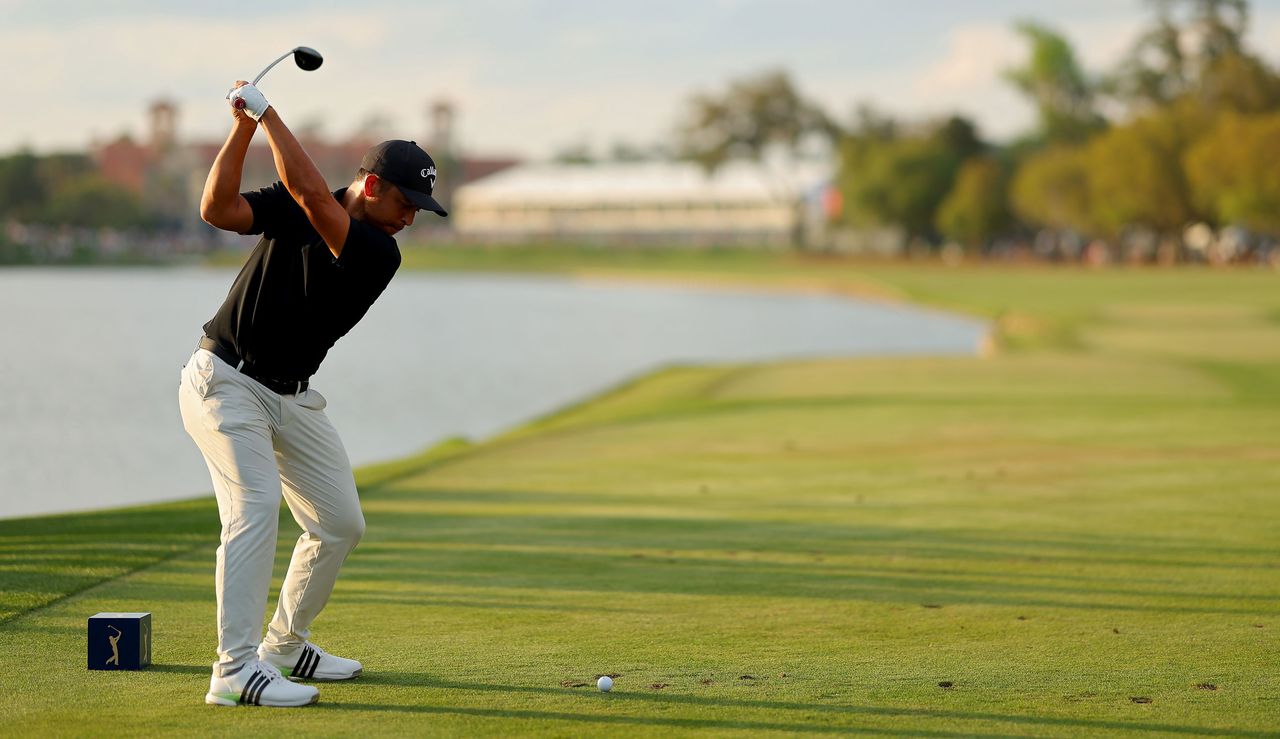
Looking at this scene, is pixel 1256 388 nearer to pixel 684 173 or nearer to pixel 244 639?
pixel 244 639

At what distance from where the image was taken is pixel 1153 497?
13.1 metres

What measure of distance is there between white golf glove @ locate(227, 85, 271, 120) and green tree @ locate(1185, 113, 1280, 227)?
8995 centimetres

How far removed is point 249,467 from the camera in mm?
6480

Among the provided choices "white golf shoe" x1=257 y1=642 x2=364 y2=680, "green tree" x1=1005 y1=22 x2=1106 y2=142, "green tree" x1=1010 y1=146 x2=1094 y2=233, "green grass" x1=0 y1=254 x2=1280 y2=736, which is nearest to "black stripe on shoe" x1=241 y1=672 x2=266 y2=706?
"green grass" x1=0 y1=254 x2=1280 y2=736

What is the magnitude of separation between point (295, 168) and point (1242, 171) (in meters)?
91.0

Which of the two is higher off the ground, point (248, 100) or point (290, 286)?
point (248, 100)

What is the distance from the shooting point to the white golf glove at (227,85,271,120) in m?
6.13

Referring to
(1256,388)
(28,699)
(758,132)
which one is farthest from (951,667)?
(758,132)

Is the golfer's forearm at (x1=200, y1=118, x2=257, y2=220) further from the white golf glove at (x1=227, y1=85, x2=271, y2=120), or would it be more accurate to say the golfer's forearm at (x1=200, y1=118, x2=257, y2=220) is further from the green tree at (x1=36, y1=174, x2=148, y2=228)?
the green tree at (x1=36, y1=174, x2=148, y2=228)

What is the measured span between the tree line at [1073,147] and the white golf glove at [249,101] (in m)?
90.1

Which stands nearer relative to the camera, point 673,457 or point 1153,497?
point 1153,497

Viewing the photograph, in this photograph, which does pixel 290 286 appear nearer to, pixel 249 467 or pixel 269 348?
pixel 269 348

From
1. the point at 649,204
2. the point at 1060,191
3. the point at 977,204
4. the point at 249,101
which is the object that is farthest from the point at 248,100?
the point at 649,204

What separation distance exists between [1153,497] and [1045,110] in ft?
413
